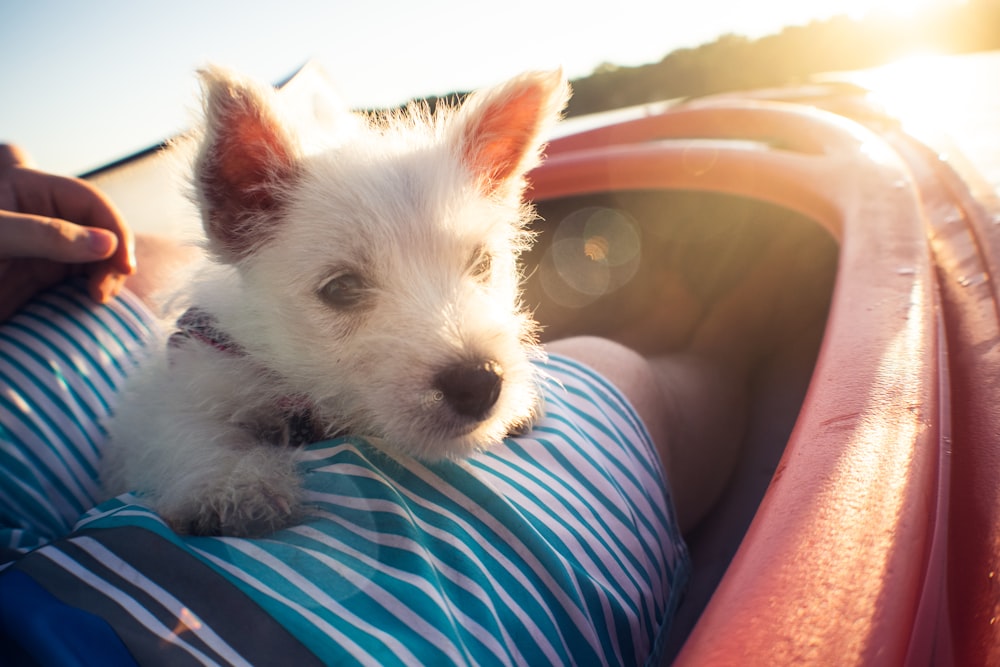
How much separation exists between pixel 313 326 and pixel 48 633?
2.95ft

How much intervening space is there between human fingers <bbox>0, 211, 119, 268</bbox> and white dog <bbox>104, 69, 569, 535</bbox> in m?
0.44

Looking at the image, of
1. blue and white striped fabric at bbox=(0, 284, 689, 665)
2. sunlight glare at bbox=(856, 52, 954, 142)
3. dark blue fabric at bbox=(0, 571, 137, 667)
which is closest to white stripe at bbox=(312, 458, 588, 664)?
blue and white striped fabric at bbox=(0, 284, 689, 665)

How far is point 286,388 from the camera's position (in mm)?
1659

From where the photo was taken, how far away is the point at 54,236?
190 cm

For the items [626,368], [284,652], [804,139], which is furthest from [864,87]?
[284,652]

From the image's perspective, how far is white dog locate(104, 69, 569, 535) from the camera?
54.6 inches

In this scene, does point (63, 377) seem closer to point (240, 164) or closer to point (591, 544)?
point (240, 164)

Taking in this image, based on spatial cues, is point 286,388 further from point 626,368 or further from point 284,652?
point 626,368

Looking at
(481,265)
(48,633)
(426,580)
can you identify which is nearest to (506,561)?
(426,580)

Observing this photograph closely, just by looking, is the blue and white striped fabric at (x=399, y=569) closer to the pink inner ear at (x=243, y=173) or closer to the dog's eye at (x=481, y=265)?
the dog's eye at (x=481, y=265)

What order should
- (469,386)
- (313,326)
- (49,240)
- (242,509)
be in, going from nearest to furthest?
1. (242,509)
2. (469,386)
3. (313,326)
4. (49,240)

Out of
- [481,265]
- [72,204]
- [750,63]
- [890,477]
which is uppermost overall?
[750,63]

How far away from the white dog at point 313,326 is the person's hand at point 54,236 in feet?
1.54

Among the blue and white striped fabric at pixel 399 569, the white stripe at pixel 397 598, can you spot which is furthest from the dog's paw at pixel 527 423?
the white stripe at pixel 397 598
